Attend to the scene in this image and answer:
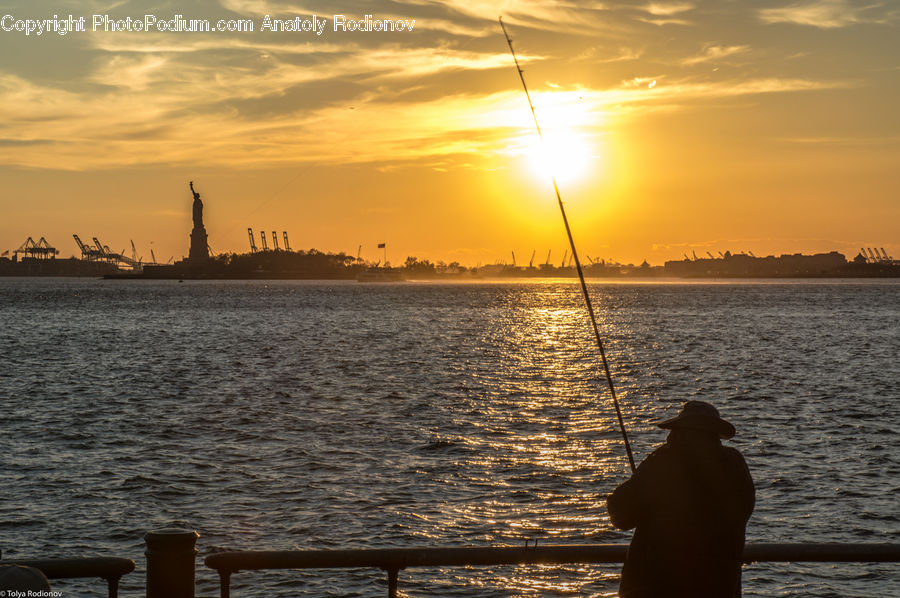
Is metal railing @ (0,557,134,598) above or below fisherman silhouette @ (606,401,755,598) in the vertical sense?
below

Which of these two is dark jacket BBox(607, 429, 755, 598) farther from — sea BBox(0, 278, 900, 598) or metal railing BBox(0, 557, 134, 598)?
sea BBox(0, 278, 900, 598)

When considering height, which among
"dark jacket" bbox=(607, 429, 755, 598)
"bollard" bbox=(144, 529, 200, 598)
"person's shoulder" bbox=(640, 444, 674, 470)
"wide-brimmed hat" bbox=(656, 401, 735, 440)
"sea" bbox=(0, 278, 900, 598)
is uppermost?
"wide-brimmed hat" bbox=(656, 401, 735, 440)

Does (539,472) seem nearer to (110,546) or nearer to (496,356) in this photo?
(110,546)

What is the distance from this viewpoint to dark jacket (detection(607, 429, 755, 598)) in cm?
425

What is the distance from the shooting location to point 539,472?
63.9 ft

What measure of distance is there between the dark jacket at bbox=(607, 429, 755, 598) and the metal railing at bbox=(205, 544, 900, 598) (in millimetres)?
261

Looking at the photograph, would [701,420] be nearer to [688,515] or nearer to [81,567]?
[688,515]

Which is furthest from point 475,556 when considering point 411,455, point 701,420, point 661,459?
point 411,455

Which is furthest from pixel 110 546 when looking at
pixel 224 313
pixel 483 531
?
pixel 224 313

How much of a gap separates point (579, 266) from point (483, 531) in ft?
30.7

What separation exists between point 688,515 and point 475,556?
40.0 inches

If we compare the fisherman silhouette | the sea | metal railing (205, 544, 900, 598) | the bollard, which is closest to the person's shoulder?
the fisherman silhouette

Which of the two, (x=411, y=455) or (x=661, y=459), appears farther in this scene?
(x=411, y=455)

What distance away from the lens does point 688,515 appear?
4270mm
